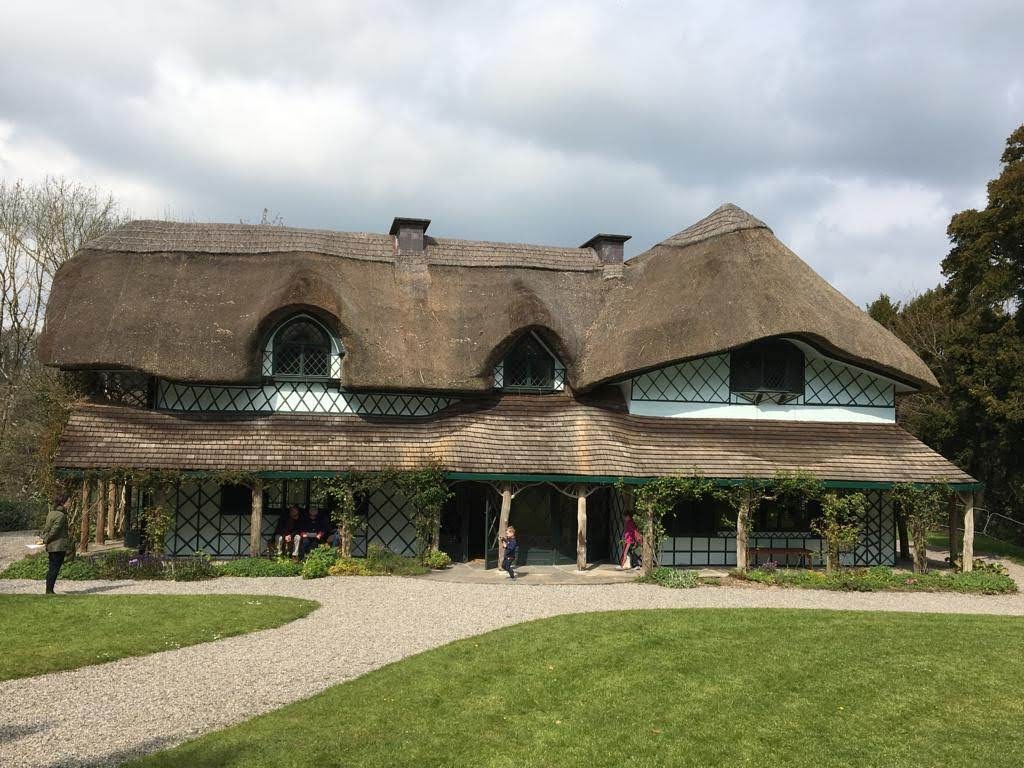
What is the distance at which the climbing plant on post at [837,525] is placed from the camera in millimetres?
16859

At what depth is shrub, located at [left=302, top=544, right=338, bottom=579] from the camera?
15688 millimetres

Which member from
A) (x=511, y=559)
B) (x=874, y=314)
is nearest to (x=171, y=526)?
(x=511, y=559)

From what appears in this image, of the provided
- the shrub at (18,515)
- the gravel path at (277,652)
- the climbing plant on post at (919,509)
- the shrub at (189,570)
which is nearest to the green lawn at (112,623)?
the gravel path at (277,652)

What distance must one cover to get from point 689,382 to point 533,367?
376cm

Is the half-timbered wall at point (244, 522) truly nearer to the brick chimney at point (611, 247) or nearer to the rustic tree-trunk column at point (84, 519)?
the rustic tree-trunk column at point (84, 519)

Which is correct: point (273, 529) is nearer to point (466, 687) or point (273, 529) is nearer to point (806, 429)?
point (466, 687)

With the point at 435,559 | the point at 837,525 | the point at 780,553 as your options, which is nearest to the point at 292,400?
the point at 435,559

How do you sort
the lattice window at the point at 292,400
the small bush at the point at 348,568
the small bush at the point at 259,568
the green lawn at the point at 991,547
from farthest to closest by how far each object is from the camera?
the green lawn at the point at 991,547 → the lattice window at the point at 292,400 → the small bush at the point at 348,568 → the small bush at the point at 259,568

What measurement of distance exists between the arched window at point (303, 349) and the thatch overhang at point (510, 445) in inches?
46.6

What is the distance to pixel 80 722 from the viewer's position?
730cm

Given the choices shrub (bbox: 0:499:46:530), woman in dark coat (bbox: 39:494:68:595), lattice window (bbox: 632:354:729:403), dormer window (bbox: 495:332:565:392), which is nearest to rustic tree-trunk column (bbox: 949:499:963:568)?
lattice window (bbox: 632:354:729:403)

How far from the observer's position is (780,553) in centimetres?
1803

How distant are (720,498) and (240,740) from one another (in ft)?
39.7

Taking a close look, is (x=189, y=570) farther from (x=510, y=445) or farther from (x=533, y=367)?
(x=533, y=367)
